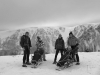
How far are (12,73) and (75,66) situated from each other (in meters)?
4.21

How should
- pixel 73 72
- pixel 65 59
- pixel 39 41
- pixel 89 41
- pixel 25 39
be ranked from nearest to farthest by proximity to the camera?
pixel 73 72
pixel 65 59
pixel 25 39
pixel 39 41
pixel 89 41

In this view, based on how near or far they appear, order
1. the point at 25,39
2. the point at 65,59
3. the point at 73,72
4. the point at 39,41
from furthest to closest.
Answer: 1. the point at 39,41
2. the point at 25,39
3. the point at 65,59
4. the point at 73,72

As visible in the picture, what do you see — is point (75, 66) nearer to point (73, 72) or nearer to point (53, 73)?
point (73, 72)

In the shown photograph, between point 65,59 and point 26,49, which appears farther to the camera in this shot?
point 26,49

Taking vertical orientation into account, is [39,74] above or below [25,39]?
below

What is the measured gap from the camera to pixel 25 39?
870 centimetres

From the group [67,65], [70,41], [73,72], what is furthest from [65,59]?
[70,41]

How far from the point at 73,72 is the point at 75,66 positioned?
1173 mm

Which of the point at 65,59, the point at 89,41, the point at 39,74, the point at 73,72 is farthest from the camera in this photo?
the point at 89,41

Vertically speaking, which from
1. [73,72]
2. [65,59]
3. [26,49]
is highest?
[26,49]

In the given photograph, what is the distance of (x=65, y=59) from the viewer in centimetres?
793

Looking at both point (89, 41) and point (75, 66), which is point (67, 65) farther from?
point (89, 41)

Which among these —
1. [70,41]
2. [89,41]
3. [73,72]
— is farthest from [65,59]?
[89,41]

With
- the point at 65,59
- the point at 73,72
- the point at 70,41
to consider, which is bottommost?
the point at 73,72
